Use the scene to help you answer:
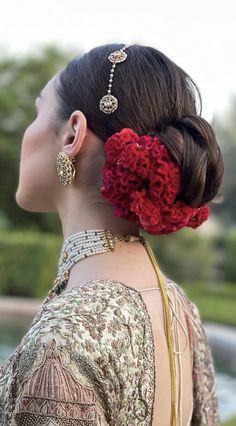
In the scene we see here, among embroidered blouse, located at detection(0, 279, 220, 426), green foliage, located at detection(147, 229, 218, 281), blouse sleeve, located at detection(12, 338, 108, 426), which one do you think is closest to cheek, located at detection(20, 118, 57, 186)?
embroidered blouse, located at detection(0, 279, 220, 426)

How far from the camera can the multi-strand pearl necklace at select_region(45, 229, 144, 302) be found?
131 cm

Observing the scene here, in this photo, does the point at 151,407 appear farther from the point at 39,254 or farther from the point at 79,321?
the point at 39,254

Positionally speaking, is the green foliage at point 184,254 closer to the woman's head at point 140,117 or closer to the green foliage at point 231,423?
the green foliage at point 231,423

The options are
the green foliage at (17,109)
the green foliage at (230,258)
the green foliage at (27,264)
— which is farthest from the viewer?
the green foliage at (17,109)

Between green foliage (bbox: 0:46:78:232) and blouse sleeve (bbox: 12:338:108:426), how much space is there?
1467 centimetres

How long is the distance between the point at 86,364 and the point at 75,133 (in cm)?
45

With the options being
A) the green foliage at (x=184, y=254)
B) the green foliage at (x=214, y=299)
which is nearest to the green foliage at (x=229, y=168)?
the green foliage at (x=184, y=254)

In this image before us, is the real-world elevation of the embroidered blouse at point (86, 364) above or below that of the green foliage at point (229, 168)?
below

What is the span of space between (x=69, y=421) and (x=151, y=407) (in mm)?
200

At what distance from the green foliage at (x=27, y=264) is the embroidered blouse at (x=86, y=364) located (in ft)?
31.6

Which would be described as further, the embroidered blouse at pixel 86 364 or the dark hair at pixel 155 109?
the dark hair at pixel 155 109

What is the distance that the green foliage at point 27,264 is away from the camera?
10781 mm

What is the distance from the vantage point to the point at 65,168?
52.4 inches

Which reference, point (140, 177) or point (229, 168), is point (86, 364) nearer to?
point (140, 177)
